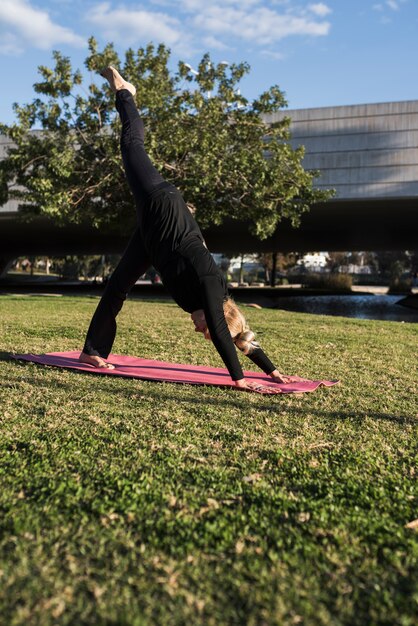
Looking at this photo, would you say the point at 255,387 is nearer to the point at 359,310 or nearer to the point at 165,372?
the point at 165,372

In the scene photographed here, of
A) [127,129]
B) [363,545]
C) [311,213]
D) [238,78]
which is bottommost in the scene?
[363,545]

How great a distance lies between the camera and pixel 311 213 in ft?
89.5

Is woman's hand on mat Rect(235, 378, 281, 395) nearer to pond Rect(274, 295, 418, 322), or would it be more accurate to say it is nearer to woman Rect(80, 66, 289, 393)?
woman Rect(80, 66, 289, 393)

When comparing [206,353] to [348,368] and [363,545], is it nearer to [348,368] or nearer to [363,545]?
[348,368]

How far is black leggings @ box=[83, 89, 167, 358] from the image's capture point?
482 cm

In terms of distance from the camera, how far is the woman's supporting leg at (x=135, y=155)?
478 centimetres

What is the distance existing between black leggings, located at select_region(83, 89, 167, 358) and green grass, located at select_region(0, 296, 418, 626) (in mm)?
819

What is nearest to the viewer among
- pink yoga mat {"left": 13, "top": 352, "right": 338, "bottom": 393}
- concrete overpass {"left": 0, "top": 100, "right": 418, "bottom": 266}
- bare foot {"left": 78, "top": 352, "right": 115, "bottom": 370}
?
pink yoga mat {"left": 13, "top": 352, "right": 338, "bottom": 393}

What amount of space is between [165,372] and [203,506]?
3007mm

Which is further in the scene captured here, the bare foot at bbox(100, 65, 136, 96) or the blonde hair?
the bare foot at bbox(100, 65, 136, 96)

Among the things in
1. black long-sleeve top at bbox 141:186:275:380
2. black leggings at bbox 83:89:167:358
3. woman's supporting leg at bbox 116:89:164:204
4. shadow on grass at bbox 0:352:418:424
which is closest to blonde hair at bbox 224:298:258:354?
black long-sleeve top at bbox 141:186:275:380

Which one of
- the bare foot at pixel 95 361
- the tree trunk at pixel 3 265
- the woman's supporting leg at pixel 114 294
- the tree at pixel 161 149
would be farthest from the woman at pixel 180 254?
the tree trunk at pixel 3 265

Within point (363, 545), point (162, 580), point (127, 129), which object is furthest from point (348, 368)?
point (162, 580)

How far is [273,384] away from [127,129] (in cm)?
276
